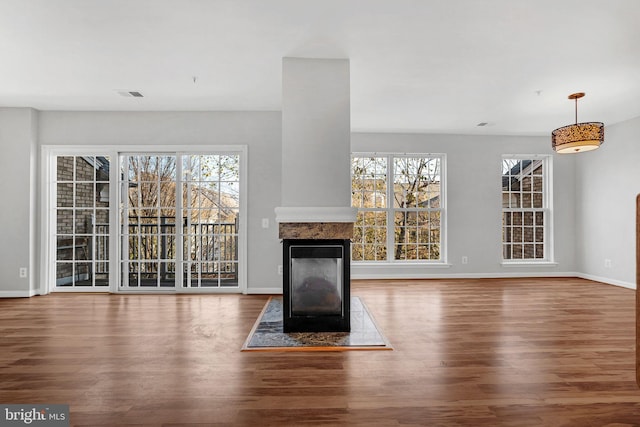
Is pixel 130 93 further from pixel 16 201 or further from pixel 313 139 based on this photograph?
pixel 313 139

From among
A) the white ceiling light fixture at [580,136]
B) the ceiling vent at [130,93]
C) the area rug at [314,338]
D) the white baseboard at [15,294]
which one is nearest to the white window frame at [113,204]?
the white baseboard at [15,294]

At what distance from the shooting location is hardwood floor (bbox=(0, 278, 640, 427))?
1.97 m

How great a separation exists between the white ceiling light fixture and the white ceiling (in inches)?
18.6

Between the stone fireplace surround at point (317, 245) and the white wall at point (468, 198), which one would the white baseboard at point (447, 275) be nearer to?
the white wall at point (468, 198)

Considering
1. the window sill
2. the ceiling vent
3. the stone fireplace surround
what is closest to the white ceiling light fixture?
the window sill

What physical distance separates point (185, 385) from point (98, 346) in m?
1.21

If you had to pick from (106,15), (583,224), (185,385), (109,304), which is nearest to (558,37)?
(106,15)

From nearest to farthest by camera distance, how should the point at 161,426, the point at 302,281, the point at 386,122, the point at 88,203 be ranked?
the point at 161,426, the point at 302,281, the point at 88,203, the point at 386,122

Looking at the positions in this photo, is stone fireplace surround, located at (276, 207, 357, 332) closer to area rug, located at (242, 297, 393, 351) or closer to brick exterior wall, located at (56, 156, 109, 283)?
area rug, located at (242, 297, 393, 351)

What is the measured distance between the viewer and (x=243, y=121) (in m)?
5.15

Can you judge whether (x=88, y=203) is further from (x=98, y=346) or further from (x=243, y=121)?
(x=98, y=346)

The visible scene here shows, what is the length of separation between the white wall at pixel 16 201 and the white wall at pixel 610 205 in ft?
28.2

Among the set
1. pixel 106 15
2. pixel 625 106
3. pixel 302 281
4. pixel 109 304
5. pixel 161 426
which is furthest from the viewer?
pixel 625 106

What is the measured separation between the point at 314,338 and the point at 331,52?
8.48 ft
